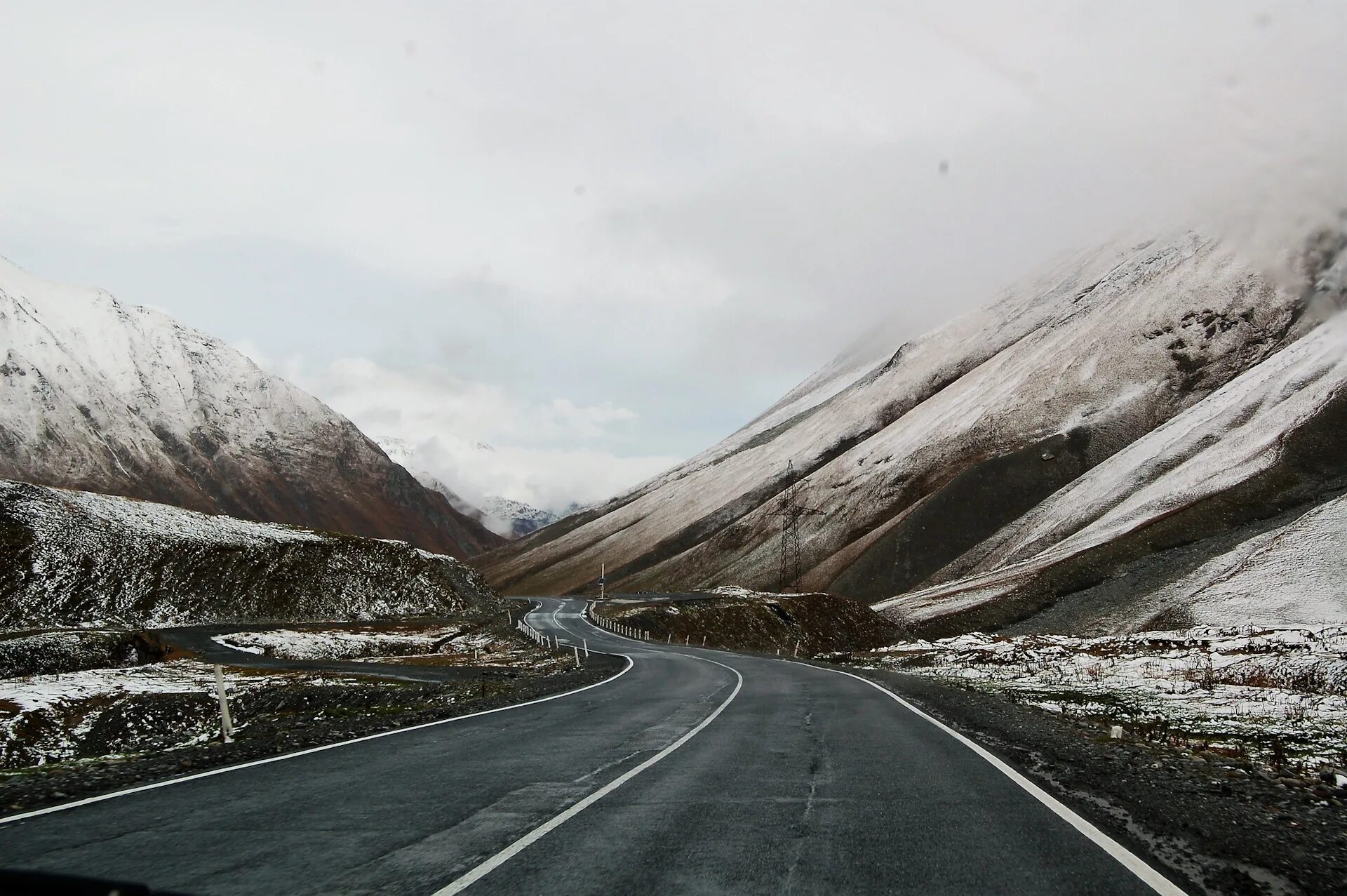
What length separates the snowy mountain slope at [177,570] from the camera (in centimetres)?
5606

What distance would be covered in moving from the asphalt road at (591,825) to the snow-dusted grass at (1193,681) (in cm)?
546

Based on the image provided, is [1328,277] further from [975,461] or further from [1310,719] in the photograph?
[1310,719]

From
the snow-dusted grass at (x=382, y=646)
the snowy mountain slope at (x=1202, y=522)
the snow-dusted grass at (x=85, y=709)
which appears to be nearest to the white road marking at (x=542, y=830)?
the snow-dusted grass at (x=85, y=709)

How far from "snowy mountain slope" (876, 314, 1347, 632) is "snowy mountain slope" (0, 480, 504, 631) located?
5050 centimetres

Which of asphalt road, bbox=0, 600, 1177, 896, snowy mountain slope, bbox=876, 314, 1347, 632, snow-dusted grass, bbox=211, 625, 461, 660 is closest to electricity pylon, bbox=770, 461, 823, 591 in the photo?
snowy mountain slope, bbox=876, 314, 1347, 632

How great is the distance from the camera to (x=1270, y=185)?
587 ft

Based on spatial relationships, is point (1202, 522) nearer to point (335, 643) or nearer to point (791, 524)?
point (791, 524)

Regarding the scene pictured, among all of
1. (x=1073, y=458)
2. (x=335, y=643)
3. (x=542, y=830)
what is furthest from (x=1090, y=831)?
(x=1073, y=458)

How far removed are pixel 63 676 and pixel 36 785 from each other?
21.8m

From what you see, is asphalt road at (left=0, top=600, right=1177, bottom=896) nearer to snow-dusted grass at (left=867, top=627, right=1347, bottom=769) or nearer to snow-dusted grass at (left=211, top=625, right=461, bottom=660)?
snow-dusted grass at (left=867, top=627, right=1347, bottom=769)

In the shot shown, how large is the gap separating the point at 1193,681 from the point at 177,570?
63018mm

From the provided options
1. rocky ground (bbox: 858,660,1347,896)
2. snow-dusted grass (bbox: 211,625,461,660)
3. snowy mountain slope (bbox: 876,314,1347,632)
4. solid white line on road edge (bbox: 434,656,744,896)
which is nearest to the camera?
solid white line on road edge (bbox: 434,656,744,896)

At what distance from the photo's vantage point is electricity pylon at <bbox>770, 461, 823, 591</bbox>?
134m

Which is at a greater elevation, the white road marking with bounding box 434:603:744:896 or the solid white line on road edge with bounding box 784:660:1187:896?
the white road marking with bounding box 434:603:744:896
